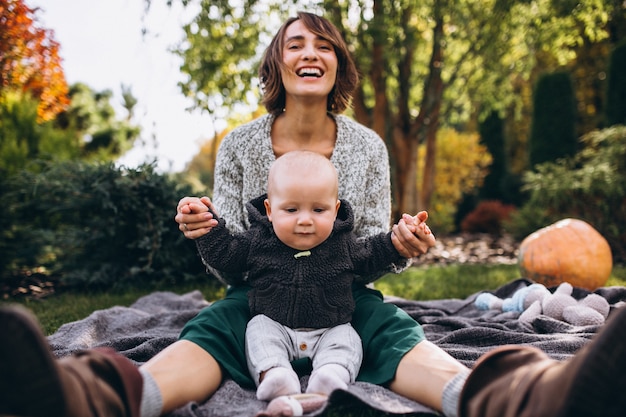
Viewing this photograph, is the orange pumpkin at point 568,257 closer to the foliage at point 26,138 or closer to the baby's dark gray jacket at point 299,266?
the baby's dark gray jacket at point 299,266

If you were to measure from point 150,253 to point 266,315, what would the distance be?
2.69 meters

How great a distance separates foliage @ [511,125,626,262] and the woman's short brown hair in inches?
168

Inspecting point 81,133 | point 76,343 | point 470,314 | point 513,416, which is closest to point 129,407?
point 513,416

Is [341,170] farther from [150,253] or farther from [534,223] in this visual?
[534,223]

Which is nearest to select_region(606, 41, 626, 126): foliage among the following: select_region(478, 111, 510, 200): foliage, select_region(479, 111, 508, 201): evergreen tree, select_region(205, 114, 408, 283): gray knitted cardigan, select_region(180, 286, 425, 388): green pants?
select_region(478, 111, 510, 200): foliage

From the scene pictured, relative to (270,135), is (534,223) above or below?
below

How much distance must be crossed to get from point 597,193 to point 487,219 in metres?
4.20

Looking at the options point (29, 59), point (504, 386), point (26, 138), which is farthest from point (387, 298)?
point (29, 59)

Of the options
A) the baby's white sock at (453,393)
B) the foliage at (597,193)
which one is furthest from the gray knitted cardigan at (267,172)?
the foliage at (597,193)

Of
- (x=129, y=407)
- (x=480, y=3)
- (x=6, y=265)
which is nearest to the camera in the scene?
(x=129, y=407)

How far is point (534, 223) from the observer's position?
7.08 meters

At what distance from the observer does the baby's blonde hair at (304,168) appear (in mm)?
1951

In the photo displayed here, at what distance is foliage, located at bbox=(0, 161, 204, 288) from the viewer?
448 centimetres

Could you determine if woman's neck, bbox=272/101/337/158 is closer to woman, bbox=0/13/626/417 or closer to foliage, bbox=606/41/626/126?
woman, bbox=0/13/626/417
